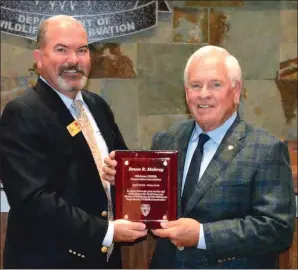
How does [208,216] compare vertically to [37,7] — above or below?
below

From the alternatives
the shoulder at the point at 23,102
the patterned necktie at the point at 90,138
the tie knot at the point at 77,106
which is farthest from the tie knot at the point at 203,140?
the shoulder at the point at 23,102

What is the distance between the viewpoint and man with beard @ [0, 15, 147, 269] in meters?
1.74

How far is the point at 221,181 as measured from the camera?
1671 millimetres

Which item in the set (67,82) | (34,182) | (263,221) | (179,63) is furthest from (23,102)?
(179,63)

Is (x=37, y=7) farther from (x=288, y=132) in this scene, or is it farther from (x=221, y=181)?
(x=221, y=181)

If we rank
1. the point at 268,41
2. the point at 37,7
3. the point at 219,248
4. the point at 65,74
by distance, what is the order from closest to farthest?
the point at 219,248 → the point at 65,74 → the point at 37,7 → the point at 268,41

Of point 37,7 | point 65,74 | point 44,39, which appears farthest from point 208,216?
point 37,7

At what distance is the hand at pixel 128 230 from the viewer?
1705 mm

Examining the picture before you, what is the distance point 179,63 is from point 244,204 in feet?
6.23

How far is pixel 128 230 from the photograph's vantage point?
1.71m

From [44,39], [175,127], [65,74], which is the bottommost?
[175,127]

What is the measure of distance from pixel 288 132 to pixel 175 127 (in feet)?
6.03

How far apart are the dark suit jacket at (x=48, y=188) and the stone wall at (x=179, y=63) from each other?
61.2 inches

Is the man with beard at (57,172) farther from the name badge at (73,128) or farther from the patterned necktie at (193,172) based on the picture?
the patterned necktie at (193,172)
